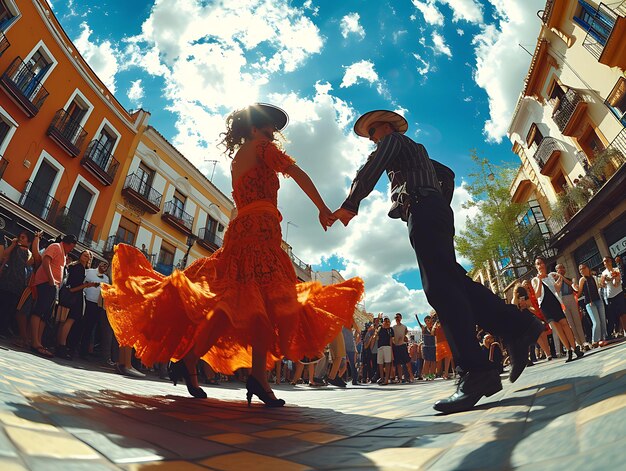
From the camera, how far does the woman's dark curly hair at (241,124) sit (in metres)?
2.88

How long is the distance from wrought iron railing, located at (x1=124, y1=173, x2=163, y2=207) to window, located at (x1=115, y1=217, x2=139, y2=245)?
4.89ft

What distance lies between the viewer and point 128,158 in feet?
59.0

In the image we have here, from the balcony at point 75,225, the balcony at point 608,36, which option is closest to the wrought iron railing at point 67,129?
the balcony at point 75,225

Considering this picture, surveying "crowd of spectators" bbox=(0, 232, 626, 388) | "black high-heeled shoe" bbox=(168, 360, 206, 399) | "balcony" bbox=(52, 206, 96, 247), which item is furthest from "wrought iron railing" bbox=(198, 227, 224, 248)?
"black high-heeled shoe" bbox=(168, 360, 206, 399)

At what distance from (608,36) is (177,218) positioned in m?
20.6

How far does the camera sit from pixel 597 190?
13438 millimetres

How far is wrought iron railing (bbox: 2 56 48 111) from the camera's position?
12.4m

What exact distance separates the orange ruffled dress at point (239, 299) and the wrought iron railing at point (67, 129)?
Answer: 15.2 metres

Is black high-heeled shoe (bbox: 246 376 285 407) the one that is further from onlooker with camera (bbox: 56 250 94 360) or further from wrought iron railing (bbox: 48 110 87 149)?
wrought iron railing (bbox: 48 110 87 149)

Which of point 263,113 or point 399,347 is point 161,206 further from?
point 263,113

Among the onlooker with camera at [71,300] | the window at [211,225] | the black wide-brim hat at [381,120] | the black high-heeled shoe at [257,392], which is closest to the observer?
the black high-heeled shoe at [257,392]

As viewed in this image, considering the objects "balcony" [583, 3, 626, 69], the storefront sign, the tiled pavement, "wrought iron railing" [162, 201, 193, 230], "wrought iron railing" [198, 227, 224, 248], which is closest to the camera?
the tiled pavement

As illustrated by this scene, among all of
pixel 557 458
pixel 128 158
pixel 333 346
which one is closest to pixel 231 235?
pixel 557 458

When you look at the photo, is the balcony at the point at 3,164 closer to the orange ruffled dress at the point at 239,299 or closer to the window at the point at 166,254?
the window at the point at 166,254
